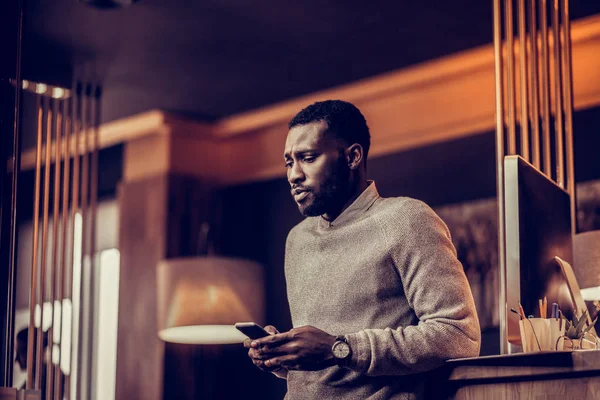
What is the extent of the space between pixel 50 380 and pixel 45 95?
166 cm

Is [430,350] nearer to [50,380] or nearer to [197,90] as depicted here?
[50,380]

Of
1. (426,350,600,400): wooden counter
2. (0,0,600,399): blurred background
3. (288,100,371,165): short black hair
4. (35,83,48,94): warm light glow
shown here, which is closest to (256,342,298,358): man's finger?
(426,350,600,400): wooden counter

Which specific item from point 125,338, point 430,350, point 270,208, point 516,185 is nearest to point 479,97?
point 270,208

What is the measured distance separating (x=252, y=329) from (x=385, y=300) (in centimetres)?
27

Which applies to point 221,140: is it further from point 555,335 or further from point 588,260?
point 555,335

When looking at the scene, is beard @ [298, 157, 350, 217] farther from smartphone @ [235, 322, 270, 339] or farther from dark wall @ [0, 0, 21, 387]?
dark wall @ [0, 0, 21, 387]

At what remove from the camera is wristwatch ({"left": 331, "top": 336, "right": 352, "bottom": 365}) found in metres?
1.76

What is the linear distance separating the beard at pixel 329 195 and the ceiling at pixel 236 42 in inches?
111

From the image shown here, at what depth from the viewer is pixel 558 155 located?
329 cm

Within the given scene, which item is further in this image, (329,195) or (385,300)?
(329,195)

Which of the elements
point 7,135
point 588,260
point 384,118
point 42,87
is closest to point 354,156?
point 7,135

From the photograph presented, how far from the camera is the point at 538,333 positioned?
1.92 m

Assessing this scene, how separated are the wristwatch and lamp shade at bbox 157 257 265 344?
10.2 feet

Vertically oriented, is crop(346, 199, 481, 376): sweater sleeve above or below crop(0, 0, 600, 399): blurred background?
below
